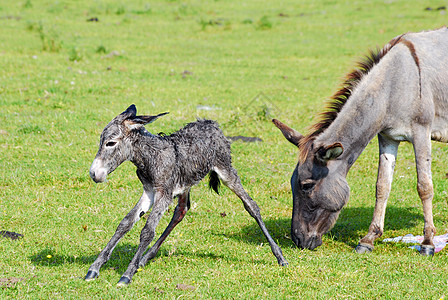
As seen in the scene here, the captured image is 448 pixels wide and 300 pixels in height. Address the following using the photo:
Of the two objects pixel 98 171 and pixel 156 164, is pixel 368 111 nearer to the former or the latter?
pixel 156 164

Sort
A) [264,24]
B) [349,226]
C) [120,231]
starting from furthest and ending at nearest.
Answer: [264,24]
[349,226]
[120,231]

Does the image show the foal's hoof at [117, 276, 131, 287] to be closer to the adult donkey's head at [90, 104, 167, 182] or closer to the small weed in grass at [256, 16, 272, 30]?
the adult donkey's head at [90, 104, 167, 182]

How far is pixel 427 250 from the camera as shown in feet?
22.7

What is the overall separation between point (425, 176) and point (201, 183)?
12.2 ft

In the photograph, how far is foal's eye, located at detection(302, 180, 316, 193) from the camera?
21.8ft

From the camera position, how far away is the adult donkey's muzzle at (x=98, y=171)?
5.46 meters

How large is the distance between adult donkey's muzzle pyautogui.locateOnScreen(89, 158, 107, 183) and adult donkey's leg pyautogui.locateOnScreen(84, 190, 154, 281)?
575mm

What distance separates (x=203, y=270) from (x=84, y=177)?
12.0 ft

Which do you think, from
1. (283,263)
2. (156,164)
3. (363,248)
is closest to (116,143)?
(156,164)

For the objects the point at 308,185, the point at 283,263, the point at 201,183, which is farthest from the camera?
the point at 201,183

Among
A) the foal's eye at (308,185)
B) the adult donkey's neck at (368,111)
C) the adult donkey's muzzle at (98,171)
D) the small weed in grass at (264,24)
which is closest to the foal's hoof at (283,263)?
the foal's eye at (308,185)

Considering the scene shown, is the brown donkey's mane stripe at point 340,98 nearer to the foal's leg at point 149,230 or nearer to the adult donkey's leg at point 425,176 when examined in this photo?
the adult donkey's leg at point 425,176

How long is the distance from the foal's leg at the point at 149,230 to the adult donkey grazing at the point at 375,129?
5.70 ft

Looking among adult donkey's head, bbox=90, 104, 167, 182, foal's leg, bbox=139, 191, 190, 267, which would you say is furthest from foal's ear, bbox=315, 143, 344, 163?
adult donkey's head, bbox=90, 104, 167, 182
